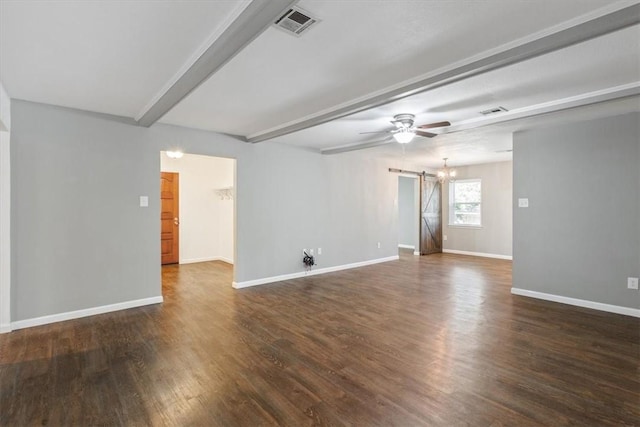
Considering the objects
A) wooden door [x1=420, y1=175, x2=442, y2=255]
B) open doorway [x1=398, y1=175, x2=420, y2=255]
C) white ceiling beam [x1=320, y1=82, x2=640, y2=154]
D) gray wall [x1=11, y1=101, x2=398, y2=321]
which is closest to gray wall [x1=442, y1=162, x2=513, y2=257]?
wooden door [x1=420, y1=175, x2=442, y2=255]

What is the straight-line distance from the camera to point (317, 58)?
2.48 m

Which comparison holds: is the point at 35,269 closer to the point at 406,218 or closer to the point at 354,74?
the point at 354,74

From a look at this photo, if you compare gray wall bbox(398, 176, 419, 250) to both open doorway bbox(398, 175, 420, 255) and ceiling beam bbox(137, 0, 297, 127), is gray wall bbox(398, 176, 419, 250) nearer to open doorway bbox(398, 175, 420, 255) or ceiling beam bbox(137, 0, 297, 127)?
open doorway bbox(398, 175, 420, 255)

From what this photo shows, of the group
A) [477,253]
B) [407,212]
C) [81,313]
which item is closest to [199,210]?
[81,313]

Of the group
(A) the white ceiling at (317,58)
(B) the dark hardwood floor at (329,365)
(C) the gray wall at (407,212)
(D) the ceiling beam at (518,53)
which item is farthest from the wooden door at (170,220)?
(C) the gray wall at (407,212)

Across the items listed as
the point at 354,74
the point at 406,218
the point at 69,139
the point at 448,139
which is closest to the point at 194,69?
the point at 354,74

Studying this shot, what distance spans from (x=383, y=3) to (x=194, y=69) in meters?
1.56

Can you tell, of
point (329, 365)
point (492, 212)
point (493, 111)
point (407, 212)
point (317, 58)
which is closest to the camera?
point (317, 58)

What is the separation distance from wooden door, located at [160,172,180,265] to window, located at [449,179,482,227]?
7.65m

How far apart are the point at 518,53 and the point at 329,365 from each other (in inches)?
113

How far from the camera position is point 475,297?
464 centimetres

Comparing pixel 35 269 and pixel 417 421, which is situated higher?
pixel 35 269

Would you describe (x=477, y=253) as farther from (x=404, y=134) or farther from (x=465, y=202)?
(x=404, y=134)

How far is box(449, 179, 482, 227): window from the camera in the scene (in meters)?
8.61
